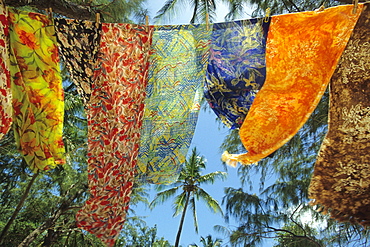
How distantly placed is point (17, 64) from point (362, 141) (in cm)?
185

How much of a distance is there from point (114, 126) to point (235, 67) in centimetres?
78

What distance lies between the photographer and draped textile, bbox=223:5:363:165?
185 centimetres

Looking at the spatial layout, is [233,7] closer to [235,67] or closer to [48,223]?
[235,67]

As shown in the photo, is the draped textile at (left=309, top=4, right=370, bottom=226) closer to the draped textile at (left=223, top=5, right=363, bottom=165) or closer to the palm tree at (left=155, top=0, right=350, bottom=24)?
the draped textile at (left=223, top=5, right=363, bottom=165)

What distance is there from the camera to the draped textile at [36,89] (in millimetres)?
1968

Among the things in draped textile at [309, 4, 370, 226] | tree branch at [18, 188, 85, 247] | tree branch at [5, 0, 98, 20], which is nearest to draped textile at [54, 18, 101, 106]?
tree branch at [5, 0, 98, 20]

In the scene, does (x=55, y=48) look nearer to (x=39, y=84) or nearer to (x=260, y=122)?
(x=39, y=84)

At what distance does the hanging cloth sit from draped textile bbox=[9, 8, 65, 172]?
0.30ft

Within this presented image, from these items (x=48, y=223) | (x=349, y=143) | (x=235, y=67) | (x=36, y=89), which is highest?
(x=48, y=223)

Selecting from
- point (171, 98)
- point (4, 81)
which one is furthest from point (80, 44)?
point (171, 98)

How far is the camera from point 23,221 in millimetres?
6742

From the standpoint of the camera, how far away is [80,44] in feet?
6.82

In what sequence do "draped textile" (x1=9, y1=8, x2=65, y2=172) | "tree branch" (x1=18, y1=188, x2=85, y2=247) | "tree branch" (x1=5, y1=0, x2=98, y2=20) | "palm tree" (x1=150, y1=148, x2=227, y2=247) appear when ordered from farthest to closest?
1. "palm tree" (x1=150, y1=148, x2=227, y2=247)
2. "tree branch" (x1=18, y1=188, x2=85, y2=247)
3. "tree branch" (x1=5, y1=0, x2=98, y2=20)
4. "draped textile" (x1=9, y1=8, x2=65, y2=172)

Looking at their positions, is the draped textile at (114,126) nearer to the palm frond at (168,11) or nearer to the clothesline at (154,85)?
the clothesline at (154,85)
